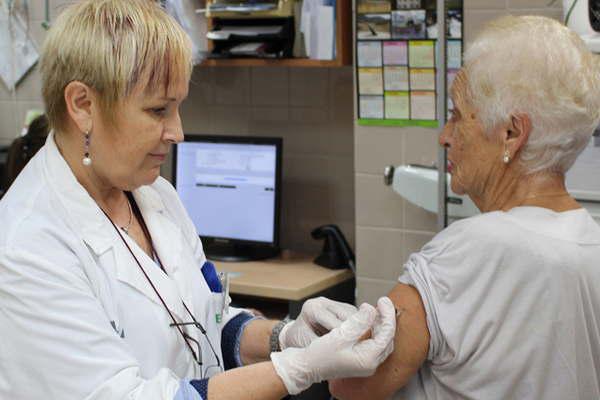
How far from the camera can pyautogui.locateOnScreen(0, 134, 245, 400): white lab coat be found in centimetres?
144

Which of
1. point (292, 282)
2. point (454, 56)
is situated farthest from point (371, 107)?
point (292, 282)

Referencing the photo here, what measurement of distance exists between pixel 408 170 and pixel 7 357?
1.65 meters

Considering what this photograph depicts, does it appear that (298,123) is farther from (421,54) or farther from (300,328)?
(300,328)

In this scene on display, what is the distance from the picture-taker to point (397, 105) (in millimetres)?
3105

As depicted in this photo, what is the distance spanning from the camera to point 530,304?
1.50 m

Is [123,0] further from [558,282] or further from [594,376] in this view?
[594,376]

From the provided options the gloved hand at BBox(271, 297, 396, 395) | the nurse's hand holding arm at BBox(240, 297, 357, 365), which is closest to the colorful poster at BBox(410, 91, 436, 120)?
the nurse's hand holding arm at BBox(240, 297, 357, 365)

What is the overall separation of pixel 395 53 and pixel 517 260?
1702 mm

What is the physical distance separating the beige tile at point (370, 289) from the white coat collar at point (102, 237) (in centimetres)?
153

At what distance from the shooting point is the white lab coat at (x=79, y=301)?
1.44 meters

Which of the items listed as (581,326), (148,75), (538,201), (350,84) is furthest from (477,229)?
(350,84)

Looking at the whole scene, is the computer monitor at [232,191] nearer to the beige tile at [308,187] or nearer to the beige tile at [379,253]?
the beige tile at [308,187]

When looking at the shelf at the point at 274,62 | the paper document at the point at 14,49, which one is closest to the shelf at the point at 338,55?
the shelf at the point at 274,62

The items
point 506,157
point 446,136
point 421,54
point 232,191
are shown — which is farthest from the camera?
point 232,191
